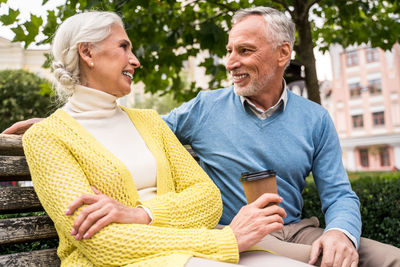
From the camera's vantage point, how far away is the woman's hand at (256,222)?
5.94 ft

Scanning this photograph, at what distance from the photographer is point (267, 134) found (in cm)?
258

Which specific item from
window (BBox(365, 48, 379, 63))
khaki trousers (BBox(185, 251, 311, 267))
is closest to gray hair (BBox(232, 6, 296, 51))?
khaki trousers (BBox(185, 251, 311, 267))

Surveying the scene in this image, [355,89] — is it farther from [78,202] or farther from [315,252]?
[78,202]

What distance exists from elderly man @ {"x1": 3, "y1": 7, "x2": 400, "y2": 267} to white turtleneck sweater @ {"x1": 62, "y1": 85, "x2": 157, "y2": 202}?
390mm

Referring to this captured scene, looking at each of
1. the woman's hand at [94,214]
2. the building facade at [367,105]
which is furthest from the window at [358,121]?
the woman's hand at [94,214]

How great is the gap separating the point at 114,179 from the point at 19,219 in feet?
1.92

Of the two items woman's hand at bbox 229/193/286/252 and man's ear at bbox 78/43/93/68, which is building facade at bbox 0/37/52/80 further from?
woman's hand at bbox 229/193/286/252

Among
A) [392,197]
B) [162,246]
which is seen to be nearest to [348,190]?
[162,246]

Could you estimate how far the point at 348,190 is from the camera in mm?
2453

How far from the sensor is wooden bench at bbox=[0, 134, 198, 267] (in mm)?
2037

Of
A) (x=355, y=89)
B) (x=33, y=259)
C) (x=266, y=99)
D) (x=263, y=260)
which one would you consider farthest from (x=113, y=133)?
(x=355, y=89)

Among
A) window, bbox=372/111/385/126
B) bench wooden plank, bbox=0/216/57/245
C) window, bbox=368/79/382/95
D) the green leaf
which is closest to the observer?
bench wooden plank, bbox=0/216/57/245

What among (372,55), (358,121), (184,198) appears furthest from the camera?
(358,121)

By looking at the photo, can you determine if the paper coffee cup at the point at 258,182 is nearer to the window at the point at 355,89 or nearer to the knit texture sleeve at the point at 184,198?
the knit texture sleeve at the point at 184,198
